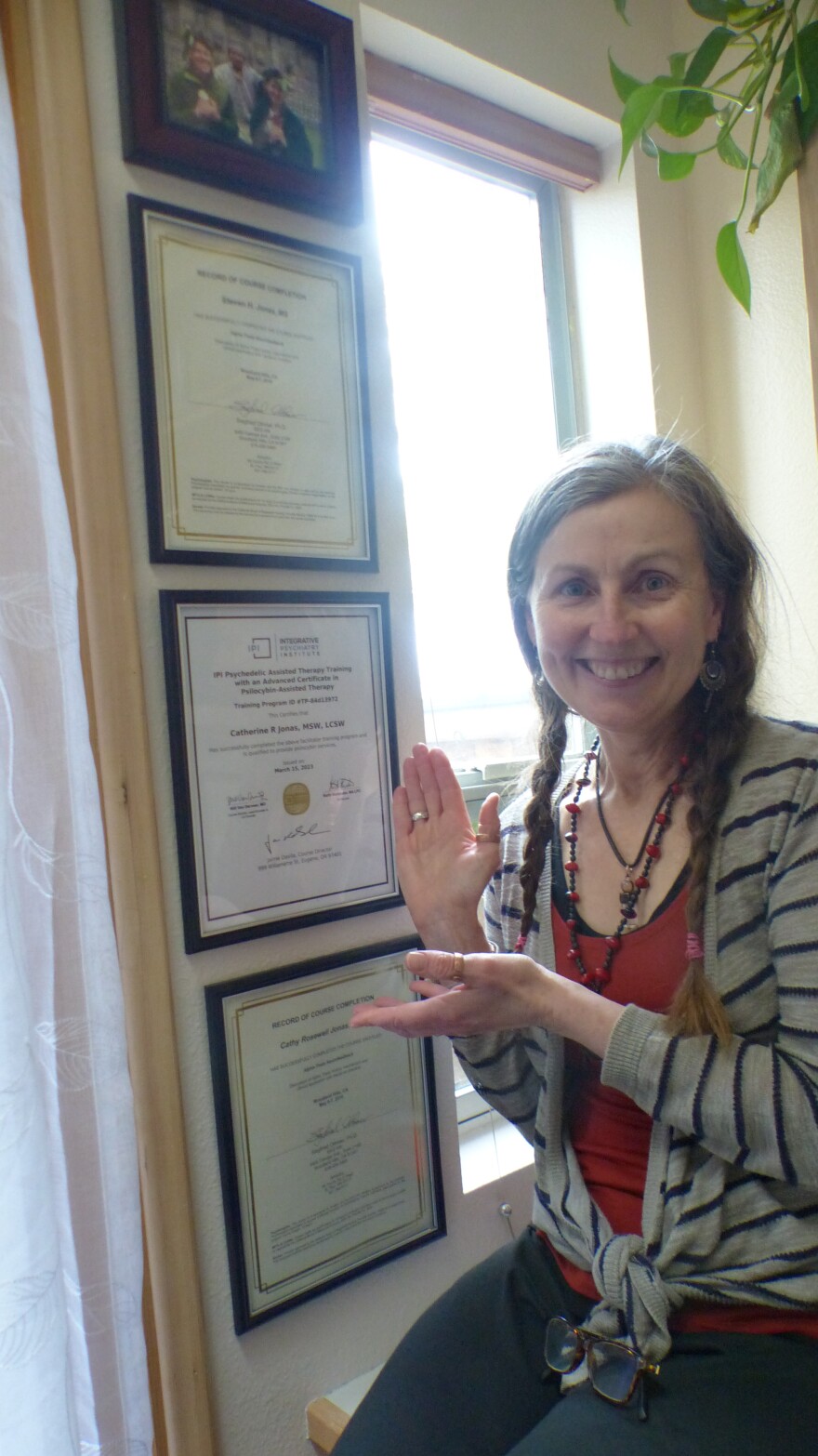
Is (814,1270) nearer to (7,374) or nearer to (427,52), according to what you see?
(7,374)

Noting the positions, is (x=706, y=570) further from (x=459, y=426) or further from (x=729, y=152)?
(x=459, y=426)

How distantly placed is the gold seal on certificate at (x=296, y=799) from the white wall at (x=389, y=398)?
14 centimetres

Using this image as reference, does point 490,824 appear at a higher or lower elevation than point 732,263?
lower

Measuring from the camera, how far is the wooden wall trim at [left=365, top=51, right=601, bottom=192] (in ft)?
4.70

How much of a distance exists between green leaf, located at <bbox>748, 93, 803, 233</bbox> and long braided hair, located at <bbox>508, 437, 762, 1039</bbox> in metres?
0.25

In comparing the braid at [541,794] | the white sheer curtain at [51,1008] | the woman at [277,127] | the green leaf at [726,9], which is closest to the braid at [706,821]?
the braid at [541,794]

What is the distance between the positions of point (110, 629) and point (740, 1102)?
2.42ft

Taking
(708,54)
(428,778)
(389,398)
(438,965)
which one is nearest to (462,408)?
(389,398)

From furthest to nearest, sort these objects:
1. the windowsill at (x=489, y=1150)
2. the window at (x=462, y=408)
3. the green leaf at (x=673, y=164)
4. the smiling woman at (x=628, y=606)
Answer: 1. the window at (x=462, y=408)
2. the windowsill at (x=489, y=1150)
3. the green leaf at (x=673, y=164)
4. the smiling woman at (x=628, y=606)

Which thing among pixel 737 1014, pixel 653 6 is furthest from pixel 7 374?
pixel 653 6

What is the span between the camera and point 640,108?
1004 mm

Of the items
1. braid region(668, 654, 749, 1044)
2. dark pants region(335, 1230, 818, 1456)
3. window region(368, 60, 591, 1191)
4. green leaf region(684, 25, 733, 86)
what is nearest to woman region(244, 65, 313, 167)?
window region(368, 60, 591, 1191)
